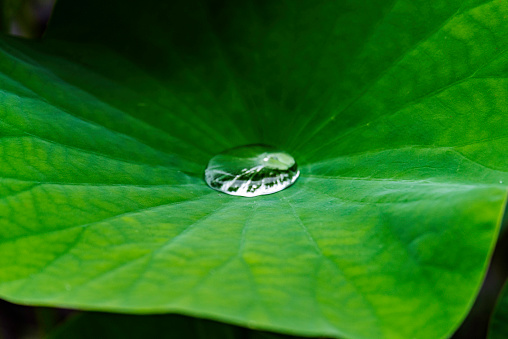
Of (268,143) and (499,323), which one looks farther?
(268,143)

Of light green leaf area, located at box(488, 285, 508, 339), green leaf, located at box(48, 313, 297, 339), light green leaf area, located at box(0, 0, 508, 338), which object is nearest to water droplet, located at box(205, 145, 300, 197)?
light green leaf area, located at box(0, 0, 508, 338)

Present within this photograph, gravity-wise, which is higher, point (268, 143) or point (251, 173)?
point (268, 143)

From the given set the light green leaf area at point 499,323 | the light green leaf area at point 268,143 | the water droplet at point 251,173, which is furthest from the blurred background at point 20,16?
the light green leaf area at point 499,323

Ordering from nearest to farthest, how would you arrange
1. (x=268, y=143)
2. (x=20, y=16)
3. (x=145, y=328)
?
(x=145, y=328) < (x=268, y=143) < (x=20, y=16)

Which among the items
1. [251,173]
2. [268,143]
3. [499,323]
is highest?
[268,143]

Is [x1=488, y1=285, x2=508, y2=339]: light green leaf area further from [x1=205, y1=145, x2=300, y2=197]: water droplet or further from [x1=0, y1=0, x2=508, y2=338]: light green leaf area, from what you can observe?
[x1=205, y1=145, x2=300, y2=197]: water droplet

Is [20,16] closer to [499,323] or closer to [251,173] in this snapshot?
[251,173]

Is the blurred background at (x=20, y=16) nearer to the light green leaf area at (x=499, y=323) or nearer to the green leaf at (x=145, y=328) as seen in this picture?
the green leaf at (x=145, y=328)

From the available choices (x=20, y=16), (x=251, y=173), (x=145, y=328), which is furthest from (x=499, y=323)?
(x=20, y=16)
